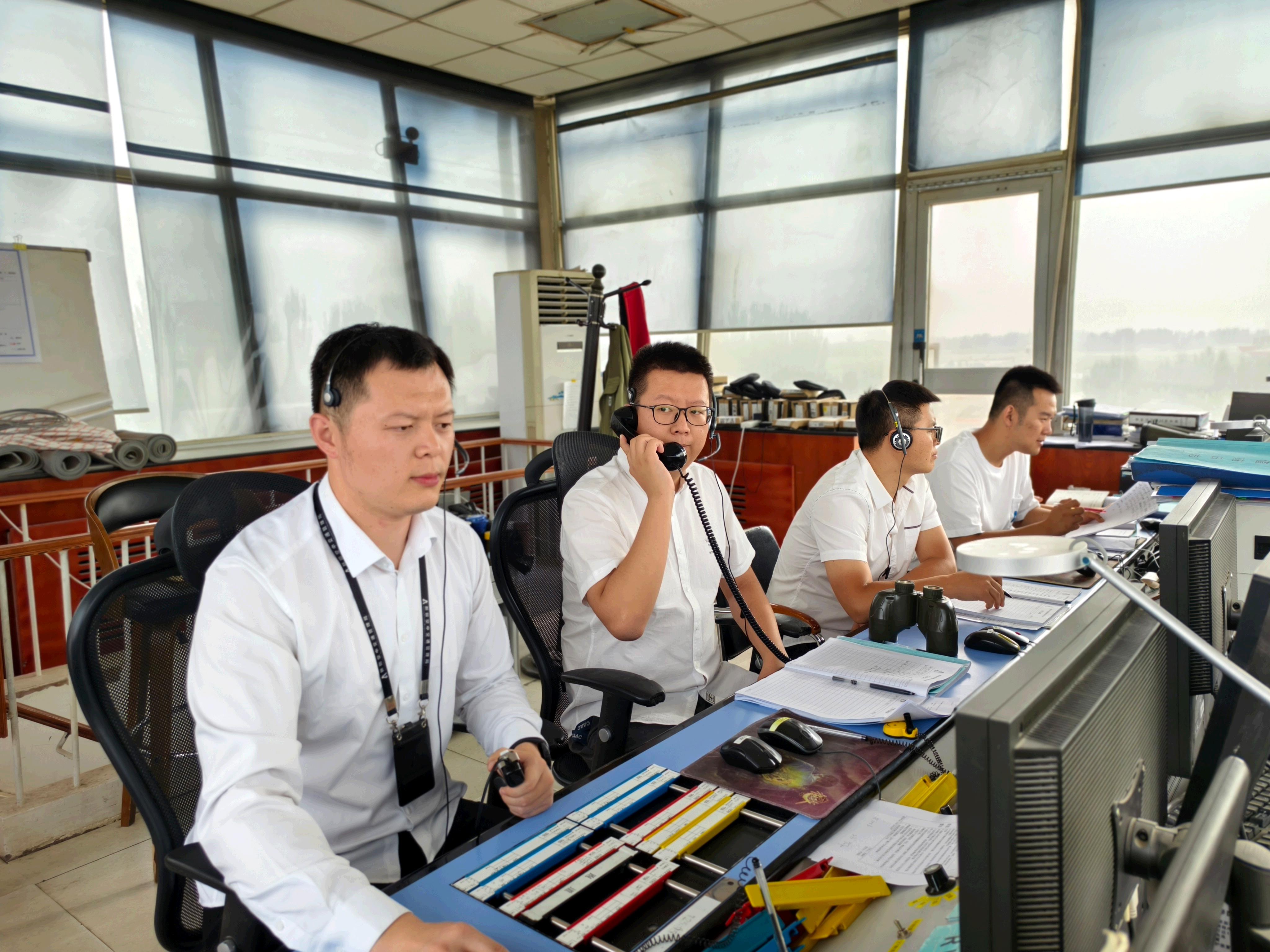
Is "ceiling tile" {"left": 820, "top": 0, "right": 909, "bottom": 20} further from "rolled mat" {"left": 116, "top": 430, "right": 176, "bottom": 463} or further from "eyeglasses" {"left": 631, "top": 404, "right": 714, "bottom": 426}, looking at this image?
"rolled mat" {"left": 116, "top": 430, "right": 176, "bottom": 463}

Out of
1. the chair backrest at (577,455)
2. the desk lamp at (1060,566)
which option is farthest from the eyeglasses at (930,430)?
the desk lamp at (1060,566)

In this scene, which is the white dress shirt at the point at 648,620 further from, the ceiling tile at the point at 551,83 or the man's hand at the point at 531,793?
the ceiling tile at the point at 551,83

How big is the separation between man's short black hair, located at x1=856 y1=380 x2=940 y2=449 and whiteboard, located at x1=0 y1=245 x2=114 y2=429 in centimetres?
385

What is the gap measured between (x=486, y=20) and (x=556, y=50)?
2.18 ft

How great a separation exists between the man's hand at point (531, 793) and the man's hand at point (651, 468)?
2.39 ft

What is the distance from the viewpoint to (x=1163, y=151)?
4422 millimetres

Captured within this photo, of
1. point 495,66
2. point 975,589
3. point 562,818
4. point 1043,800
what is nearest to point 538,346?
point 495,66

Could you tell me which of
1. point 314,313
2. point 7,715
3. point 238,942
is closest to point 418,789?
point 238,942

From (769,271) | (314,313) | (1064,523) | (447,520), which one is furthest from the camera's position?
(769,271)

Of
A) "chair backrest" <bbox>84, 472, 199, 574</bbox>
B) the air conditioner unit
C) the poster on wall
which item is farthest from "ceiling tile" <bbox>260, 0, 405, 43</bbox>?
"chair backrest" <bbox>84, 472, 199, 574</bbox>

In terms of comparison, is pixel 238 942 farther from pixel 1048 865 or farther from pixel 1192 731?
pixel 1192 731

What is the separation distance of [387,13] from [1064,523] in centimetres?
462

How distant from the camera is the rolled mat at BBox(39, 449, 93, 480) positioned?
3418mm

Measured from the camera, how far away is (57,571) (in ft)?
13.6
